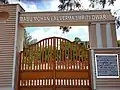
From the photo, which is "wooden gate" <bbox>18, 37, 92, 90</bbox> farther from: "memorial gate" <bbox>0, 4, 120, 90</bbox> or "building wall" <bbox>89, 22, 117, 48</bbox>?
"building wall" <bbox>89, 22, 117, 48</bbox>

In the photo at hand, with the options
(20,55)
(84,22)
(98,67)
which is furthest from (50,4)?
(98,67)

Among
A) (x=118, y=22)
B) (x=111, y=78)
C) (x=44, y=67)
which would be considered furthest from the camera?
(x=118, y=22)

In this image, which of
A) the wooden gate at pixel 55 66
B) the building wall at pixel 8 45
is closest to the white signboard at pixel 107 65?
the wooden gate at pixel 55 66

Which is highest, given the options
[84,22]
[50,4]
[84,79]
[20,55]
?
[50,4]

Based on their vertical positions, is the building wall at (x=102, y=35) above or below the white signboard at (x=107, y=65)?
above

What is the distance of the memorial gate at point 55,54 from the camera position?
6.53 meters

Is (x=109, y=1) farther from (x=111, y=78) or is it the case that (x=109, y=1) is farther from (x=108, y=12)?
(x=111, y=78)

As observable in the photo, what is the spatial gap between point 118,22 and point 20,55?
11.8 feet

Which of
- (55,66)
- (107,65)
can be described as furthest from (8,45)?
(107,65)

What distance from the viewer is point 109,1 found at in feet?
25.9

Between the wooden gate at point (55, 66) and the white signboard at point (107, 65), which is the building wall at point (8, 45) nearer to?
the wooden gate at point (55, 66)

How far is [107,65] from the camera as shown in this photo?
6.41 metres

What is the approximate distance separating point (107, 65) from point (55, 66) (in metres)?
1.53

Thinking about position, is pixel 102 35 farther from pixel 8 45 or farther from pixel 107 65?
pixel 8 45
